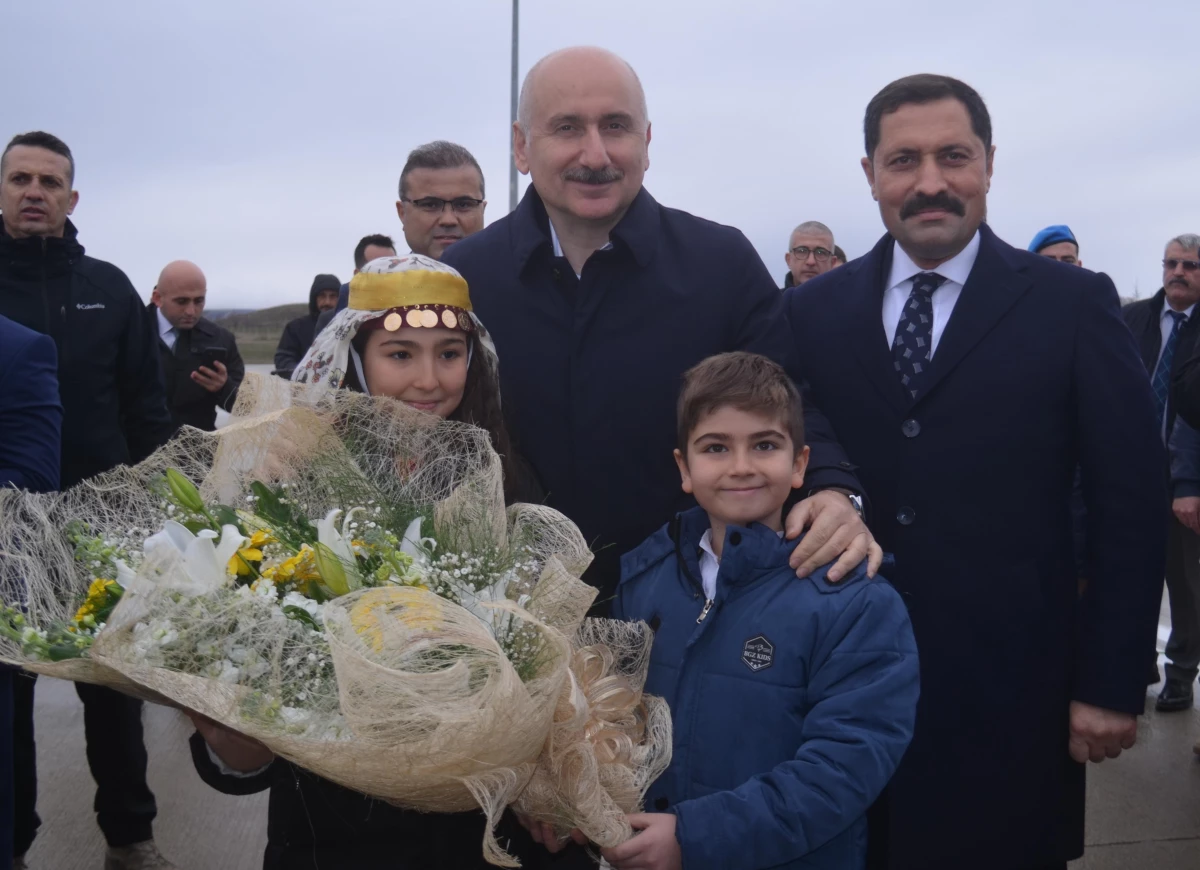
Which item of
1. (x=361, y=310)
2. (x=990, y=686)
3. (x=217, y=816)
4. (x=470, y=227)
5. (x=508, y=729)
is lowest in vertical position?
(x=217, y=816)

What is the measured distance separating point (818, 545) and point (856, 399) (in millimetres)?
736

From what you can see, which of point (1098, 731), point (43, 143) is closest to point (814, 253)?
point (43, 143)

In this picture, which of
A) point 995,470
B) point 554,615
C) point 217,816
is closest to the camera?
point 554,615

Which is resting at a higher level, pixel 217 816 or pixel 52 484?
pixel 52 484

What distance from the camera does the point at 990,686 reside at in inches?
103

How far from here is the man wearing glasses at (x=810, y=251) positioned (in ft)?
25.9

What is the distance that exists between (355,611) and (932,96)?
6.61 feet

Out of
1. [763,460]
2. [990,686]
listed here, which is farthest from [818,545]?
[990,686]

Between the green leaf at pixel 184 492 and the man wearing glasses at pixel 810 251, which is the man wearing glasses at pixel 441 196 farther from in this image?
the man wearing glasses at pixel 810 251

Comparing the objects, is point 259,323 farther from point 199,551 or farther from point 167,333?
point 199,551

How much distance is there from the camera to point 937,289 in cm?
278

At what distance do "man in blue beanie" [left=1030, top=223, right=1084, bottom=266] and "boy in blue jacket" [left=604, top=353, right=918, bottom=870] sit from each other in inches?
202

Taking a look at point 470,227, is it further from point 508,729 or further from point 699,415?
point 508,729

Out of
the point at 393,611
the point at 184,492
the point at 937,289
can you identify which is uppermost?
the point at 937,289
